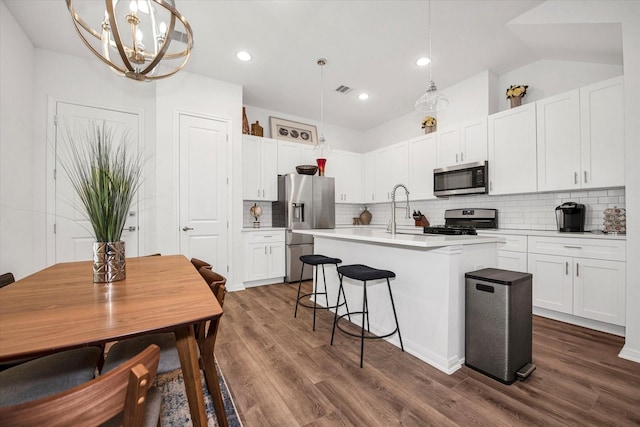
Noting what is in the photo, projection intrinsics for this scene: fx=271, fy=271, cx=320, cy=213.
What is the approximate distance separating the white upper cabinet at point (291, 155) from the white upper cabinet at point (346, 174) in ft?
1.62

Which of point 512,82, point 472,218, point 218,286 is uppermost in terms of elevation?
point 512,82

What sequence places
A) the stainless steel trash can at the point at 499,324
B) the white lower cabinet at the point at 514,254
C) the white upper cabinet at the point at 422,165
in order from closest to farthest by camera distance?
the stainless steel trash can at the point at 499,324
the white lower cabinet at the point at 514,254
the white upper cabinet at the point at 422,165

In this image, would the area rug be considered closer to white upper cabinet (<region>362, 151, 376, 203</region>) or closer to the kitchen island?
the kitchen island

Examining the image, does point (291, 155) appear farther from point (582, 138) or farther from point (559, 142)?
point (582, 138)

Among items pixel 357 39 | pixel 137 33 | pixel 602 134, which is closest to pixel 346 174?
pixel 357 39

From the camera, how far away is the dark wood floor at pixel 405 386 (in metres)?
1.47

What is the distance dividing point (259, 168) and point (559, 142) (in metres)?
3.95

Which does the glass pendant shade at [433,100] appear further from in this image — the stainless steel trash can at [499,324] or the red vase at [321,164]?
the red vase at [321,164]

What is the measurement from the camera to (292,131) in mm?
5277

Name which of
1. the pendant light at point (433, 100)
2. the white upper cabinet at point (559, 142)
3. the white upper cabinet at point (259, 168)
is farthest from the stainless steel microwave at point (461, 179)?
the white upper cabinet at point (259, 168)

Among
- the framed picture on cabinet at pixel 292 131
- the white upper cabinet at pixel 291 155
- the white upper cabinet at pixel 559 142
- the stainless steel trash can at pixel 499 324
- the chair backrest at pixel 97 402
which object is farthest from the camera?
the framed picture on cabinet at pixel 292 131

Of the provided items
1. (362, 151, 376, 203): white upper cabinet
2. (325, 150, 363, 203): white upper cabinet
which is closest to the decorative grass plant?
(325, 150, 363, 203): white upper cabinet

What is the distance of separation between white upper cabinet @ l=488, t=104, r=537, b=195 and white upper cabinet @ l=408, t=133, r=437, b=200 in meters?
0.88

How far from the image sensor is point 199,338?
4.72 feet
